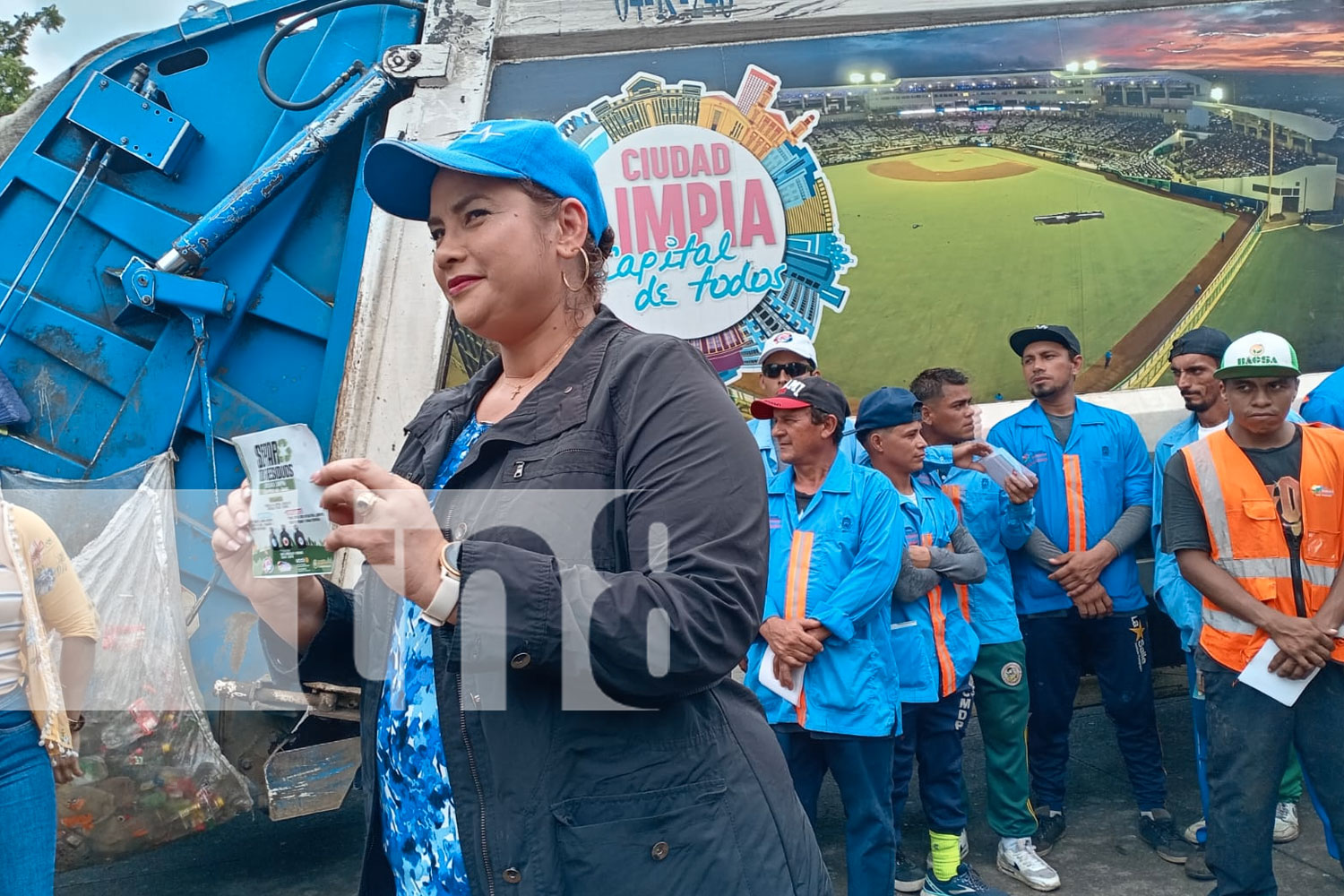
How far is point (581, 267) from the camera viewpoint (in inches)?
62.6

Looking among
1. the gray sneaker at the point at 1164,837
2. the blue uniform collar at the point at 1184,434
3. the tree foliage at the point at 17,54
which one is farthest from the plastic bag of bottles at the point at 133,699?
the tree foliage at the point at 17,54

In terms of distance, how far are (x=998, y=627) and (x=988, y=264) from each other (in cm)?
132

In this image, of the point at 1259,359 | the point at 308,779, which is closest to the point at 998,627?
the point at 1259,359

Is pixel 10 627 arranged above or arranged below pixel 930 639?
above

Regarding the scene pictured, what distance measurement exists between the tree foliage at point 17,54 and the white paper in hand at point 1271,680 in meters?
11.1

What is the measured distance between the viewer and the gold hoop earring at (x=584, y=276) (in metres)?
1.56

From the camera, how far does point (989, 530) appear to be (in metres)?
4.11

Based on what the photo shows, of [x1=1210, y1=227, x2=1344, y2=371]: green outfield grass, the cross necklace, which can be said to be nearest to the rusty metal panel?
the cross necklace

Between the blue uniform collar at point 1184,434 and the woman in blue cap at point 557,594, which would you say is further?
the blue uniform collar at point 1184,434

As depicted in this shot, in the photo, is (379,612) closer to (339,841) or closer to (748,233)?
(748,233)

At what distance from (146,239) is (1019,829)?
11.5 feet

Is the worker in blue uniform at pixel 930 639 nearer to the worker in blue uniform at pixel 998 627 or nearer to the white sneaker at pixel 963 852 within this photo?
the white sneaker at pixel 963 852

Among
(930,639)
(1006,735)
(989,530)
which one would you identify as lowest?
(1006,735)

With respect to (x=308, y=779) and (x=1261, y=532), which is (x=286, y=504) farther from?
(x=1261, y=532)
